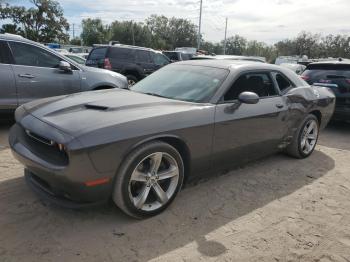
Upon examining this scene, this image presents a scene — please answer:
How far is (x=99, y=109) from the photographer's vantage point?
130 inches

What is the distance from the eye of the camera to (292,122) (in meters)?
4.94

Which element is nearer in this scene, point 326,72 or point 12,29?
point 326,72

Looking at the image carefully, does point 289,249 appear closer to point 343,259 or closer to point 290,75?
point 343,259

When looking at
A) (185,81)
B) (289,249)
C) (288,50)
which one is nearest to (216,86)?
(185,81)

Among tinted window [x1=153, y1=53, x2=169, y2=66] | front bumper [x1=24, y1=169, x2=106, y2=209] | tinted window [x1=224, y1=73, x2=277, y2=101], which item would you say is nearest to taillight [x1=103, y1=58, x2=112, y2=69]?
tinted window [x1=153, y1=53, x2=169, y2=66]

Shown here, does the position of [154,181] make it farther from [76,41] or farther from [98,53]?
[76,41]

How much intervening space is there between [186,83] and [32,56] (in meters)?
3.47

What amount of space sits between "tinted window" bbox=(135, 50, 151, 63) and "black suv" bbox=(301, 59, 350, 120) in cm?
632

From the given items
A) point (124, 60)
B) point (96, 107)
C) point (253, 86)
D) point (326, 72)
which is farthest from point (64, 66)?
point (124, 60)

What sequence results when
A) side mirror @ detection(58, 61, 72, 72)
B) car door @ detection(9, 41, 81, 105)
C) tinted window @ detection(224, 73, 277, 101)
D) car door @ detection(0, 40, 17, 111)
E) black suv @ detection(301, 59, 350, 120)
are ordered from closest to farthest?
tinted window @ detection(224, 73, 277, 101) → car door @ detection(0, 40, 17, 111) → car door @ detection(9, 41, 81, 105) → side mirror @ detection(58, 61, 72, 72) → black suv @ detection(301, 59, 350, 120)

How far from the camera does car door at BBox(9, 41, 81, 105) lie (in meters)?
6.01

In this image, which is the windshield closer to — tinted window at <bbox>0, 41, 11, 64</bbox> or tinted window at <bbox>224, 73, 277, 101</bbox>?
tinted window at <bbox>224, 73, 277, 101</bbox>

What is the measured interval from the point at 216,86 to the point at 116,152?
1.58 m

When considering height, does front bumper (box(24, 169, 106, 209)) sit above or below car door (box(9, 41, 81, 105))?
below
